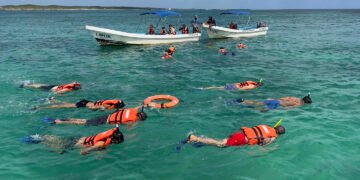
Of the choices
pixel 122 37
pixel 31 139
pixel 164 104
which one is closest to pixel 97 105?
pixel 164 104

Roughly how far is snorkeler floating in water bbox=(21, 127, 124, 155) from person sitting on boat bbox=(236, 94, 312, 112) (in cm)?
528

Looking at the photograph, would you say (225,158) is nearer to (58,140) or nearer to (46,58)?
(58,140)

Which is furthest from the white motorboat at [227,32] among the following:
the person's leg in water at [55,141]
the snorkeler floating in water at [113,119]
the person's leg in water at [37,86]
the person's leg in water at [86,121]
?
the person's leg in water at [55,141]

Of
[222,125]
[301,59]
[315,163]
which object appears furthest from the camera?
[301,59]

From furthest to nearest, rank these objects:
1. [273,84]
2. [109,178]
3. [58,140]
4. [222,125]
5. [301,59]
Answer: [301,59], [273,84], [222,125], [58,140], [109,178]

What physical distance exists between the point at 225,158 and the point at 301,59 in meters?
16.0

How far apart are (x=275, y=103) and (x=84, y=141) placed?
264 inches

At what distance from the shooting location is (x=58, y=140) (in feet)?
30.3

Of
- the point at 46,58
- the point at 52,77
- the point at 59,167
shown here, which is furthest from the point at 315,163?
the point at 46,58

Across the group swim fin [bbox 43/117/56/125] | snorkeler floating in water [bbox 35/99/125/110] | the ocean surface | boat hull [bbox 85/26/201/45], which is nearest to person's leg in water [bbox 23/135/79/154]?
the ocean surface

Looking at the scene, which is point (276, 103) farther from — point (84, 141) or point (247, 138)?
point (84, 141)

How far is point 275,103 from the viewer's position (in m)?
11.9

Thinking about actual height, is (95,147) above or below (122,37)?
below

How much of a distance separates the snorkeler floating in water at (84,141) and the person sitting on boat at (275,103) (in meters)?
5.28
